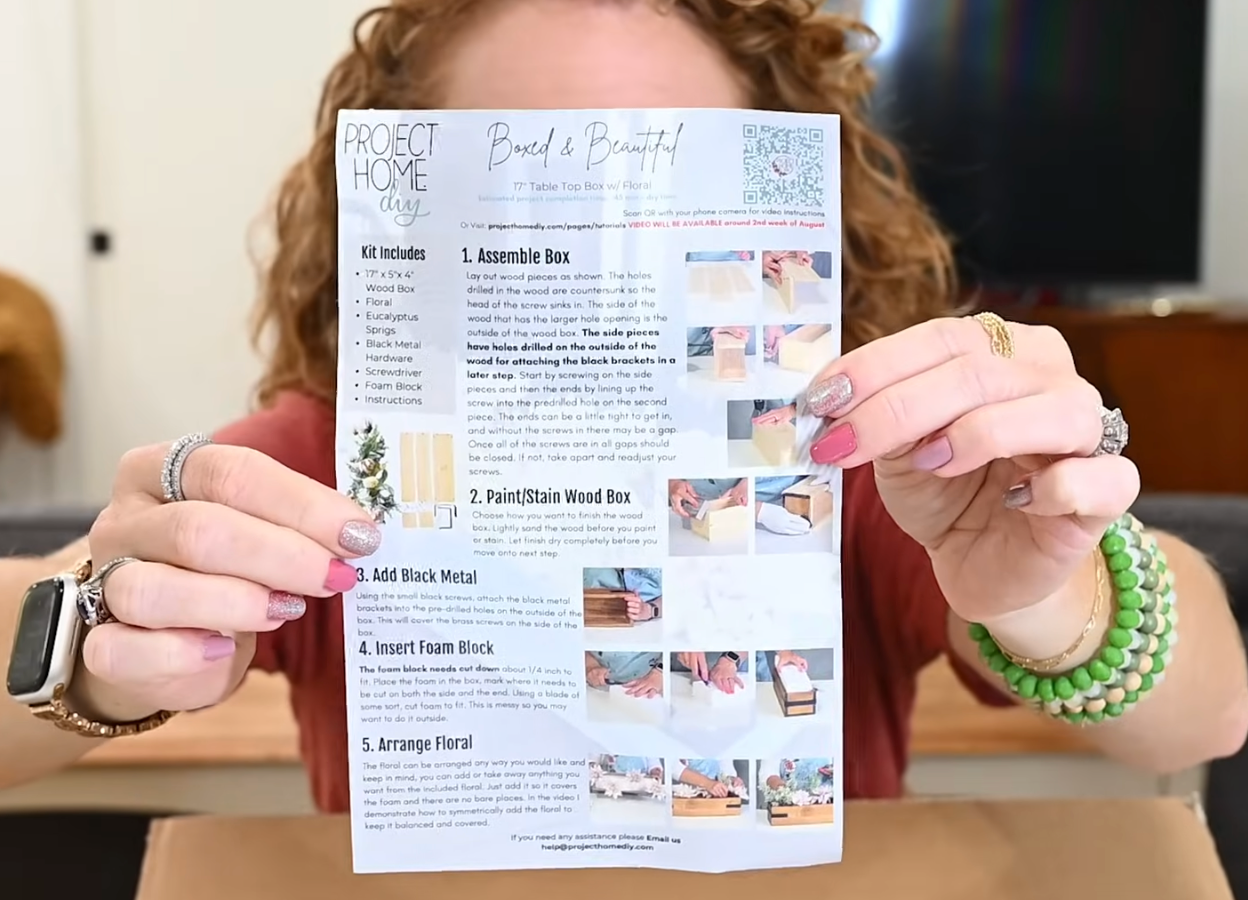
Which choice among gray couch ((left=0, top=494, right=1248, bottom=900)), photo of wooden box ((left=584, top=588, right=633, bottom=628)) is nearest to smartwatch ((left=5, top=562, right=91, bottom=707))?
photo of wooden box ((left=584, top=588, right=633, bottom=628))

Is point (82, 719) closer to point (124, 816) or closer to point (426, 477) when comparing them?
point (426, 477)

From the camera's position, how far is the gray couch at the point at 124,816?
35.4 inches

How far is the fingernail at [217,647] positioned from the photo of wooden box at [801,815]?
0.87ft

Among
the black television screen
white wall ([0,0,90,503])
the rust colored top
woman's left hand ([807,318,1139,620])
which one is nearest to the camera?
woman's left hand ([807,318,1139,620])

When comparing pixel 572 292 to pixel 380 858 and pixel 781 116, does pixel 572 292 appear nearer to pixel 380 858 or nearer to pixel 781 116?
pixel 781 116

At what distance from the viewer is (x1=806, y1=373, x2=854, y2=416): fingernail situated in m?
0.51

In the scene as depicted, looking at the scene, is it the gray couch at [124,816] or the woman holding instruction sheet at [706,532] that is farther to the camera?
the gray couch at [124,816]

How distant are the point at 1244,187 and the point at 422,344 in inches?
96.1

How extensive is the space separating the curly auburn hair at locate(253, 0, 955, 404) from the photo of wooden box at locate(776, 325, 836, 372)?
12.0 inches

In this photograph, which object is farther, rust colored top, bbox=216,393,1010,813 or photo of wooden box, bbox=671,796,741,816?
rust colored top, bbox=216,393,1010,813

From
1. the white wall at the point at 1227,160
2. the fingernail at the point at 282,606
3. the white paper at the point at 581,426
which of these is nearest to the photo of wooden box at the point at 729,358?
the white paper at the point at 581,426

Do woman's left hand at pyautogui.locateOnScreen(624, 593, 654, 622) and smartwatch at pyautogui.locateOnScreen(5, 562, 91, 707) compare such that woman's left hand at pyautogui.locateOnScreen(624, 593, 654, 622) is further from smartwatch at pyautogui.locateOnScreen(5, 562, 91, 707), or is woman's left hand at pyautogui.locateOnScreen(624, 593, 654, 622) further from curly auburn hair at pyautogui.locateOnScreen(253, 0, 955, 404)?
curly auburn hair at pyautogui.locateOnScreen(253, 0, 955, 404)

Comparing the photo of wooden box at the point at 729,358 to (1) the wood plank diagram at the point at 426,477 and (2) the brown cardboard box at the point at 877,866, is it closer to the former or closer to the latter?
A: (1) the wood plank diagram at the point at 426,477

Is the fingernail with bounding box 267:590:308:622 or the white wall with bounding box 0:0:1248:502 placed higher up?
the white wall with bounding box 0:0:1248:502
